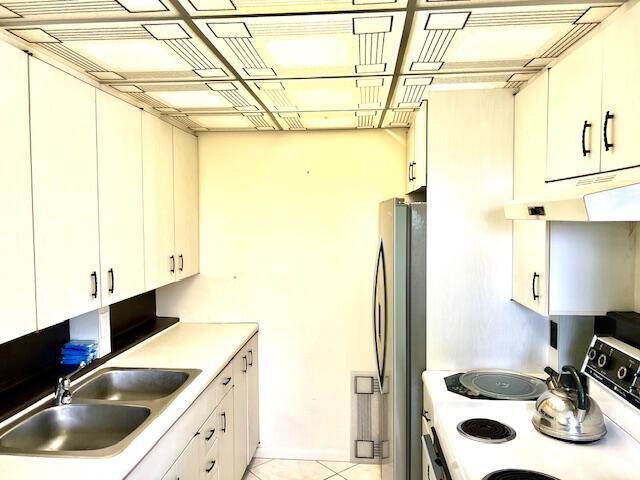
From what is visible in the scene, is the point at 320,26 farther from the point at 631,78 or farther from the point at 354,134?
the point at 354,134

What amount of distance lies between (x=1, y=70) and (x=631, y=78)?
1940 mm

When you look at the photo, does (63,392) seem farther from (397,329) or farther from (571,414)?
(571,414)

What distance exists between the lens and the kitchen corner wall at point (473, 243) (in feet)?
7.40

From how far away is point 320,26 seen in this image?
58.0 inches

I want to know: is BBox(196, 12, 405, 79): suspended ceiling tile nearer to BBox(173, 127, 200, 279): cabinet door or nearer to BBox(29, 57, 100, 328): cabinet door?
BBox(29, 57, 100, 328): cabinet door

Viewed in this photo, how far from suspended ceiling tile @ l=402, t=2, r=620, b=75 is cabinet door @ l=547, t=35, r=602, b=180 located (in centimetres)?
8

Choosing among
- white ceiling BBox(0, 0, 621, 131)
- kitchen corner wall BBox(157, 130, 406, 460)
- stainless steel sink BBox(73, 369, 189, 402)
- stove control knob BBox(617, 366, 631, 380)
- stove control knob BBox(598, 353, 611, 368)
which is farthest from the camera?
kitchen corner wall BBox(157, 130, 406, 460)

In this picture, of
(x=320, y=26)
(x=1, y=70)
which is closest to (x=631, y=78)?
(x=320, y=26)

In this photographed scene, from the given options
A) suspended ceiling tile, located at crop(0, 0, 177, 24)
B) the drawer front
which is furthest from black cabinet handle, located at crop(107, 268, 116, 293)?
suspended ceiling tile, located at crop(0, 0, 177, 24)

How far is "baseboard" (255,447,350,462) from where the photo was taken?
326cm

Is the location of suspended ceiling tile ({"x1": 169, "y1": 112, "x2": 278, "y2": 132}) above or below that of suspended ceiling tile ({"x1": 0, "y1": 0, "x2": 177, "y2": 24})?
above

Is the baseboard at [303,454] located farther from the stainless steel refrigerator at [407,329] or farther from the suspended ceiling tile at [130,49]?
the suspended ceiling tile at [130,49]

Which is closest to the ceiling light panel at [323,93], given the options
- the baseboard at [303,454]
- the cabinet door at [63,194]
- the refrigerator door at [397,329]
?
the refrigerator door at [397,329]

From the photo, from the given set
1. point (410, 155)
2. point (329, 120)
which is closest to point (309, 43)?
point (329, 120)
